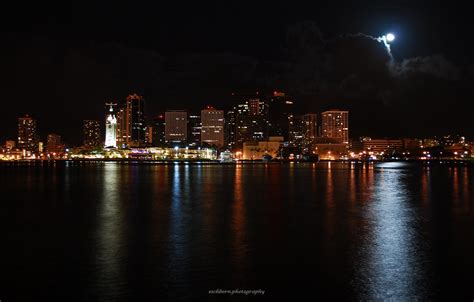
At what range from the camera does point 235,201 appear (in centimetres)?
2466

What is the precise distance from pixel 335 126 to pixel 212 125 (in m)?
47.8

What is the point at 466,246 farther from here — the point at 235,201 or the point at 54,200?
the point at 54,200

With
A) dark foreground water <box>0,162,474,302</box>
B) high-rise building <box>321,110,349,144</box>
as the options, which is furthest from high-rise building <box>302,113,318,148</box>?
dark foreground water <box>0,162,474,302</box>

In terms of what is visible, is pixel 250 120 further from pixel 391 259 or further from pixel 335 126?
pixel 391 259

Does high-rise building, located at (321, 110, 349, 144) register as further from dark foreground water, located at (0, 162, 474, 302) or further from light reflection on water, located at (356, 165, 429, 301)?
light reflection on water, located at (356, 165, 429, 301)

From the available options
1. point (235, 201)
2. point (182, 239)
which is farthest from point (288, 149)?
point (182, 239)

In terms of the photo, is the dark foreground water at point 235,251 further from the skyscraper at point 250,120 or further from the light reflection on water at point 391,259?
the skyscraper at point 250,120

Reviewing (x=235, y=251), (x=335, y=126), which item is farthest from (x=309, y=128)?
(x=235, y=251)

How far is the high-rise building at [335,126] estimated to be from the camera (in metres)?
190

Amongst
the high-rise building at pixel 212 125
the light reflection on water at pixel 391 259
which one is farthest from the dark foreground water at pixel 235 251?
the high-rise building at pixel 212 125

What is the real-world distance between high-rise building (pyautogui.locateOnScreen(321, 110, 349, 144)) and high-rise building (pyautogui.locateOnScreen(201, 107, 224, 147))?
39642mm

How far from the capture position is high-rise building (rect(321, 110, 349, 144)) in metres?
190

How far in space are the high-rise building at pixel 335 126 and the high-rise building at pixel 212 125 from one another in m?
39.6

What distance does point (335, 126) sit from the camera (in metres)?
192
